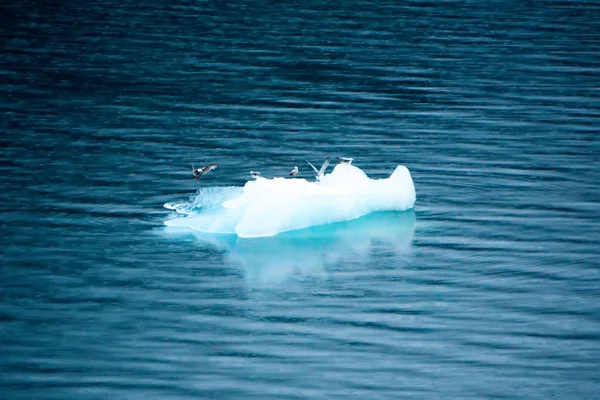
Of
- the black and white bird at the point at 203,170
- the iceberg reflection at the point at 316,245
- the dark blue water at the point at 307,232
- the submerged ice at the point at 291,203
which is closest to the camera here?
the dark blue water at the point at 307,232

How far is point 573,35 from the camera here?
122ft

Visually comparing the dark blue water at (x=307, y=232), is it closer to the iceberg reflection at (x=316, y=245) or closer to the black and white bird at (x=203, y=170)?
the iceberg reflection at (x=316, y=245)

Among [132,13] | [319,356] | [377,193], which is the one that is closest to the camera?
[319,356]

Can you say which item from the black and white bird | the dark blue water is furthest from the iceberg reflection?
the black and white bird

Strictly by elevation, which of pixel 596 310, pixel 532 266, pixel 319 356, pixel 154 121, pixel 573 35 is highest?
pixel 573 35

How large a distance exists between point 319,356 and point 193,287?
308 cm

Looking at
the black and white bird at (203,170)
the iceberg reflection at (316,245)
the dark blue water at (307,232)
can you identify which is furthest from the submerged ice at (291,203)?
the black and white bird at (203,170)

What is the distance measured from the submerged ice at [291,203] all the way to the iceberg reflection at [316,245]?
132 millimetres

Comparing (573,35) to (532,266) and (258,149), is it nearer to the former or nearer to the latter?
(258,149)

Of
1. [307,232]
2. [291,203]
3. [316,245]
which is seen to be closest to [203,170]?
[307,232]

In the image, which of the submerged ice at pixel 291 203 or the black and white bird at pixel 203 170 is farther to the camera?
the black and white bird at pixel 203 170

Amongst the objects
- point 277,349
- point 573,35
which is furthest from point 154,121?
point 573,35

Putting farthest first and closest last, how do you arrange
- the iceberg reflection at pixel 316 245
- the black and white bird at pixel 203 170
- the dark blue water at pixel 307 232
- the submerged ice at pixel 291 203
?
the black and white bird at pixel 203 170, the submerged ice at pixel 291 203, the iceberg reflection at pixel 316 245, the dark blue water at pixel 307 232

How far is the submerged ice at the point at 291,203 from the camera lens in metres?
19.9
